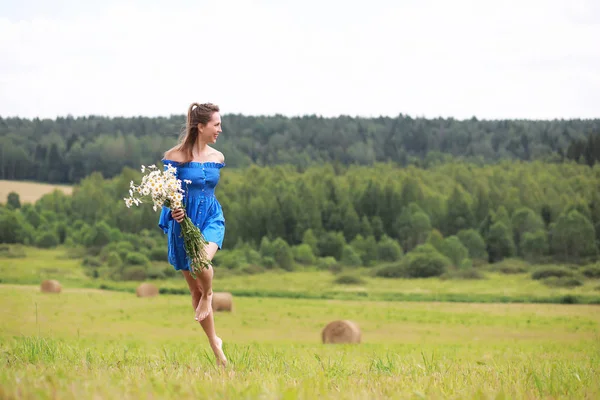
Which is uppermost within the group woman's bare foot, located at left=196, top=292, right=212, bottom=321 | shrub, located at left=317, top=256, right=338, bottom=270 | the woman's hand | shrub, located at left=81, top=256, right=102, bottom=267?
the woman's hand

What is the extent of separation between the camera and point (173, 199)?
7.50m

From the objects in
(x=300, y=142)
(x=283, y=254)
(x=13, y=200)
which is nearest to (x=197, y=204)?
(x=13, y=200)

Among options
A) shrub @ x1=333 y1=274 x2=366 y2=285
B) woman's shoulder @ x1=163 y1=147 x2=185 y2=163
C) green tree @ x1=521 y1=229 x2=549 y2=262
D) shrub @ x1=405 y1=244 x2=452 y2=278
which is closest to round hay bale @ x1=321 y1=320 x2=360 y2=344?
woman's shoulder @ x1=163 y1=147 x2=185 y2=163

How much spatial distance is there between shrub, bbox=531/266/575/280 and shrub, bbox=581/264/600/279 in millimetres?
1175

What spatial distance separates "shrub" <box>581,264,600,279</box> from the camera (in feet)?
233

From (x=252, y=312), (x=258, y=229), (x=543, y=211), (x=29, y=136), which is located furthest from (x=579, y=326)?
(x=29, y=136)

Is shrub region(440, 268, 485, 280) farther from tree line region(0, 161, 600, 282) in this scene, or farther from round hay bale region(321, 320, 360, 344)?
round hay bale region(321, 320, 360, 344)

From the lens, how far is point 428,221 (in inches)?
3688

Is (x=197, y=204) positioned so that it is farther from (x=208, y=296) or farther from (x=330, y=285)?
(x=330, y=285)

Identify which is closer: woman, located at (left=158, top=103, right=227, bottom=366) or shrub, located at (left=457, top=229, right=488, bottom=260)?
woman, located at (left=158, top=103, right=227, bottom=366)

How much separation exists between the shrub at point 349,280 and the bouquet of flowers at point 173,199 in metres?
71.3

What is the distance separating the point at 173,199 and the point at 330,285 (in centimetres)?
7024

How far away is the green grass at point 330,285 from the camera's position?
5928cm

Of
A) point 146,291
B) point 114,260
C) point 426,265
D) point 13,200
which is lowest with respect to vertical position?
point 426,265
